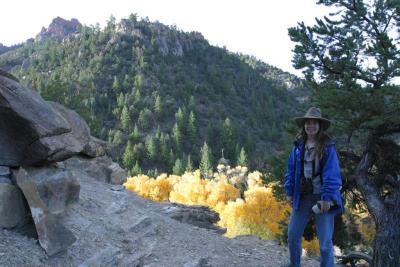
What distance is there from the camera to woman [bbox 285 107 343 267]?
493 centimetres

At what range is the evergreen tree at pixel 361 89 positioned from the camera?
947 cm

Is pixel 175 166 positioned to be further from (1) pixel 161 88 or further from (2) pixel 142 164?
(1) pixel 161 88

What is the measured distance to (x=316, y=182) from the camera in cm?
514

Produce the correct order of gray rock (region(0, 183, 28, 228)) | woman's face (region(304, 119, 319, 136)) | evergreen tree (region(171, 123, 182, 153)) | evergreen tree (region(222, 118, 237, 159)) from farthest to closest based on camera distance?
evergreen tree (region(222, 118, 237, 159)) → evergreen tree (region(171, 123, 182, 153)) → gray rock (region(0, 183, 28, 228)) → woman's face (region(304, 119, 319, 136))

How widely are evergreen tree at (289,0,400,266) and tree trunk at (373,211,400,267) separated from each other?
92 cm

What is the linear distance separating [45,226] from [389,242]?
5.88 meters

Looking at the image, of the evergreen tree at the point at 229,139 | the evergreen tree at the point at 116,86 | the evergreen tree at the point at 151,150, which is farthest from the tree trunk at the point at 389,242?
Result: the evergreen tree at the point at 116,86

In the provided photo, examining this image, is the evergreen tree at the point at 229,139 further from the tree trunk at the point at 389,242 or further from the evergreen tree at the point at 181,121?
the tree trunk at the point at 389,242

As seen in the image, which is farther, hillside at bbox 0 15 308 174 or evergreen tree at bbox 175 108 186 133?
evergreen tree at bbox 175 108 186 133

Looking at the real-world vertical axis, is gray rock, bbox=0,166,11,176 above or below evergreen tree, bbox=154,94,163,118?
below

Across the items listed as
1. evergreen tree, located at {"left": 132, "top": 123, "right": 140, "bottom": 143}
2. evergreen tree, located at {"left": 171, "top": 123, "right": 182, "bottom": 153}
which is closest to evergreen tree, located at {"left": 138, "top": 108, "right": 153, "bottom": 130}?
→ evergreen tree, located at {"left": 132, "top": 123, "right": 140, "bottom": 143}

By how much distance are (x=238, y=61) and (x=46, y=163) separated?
188584 millimetres

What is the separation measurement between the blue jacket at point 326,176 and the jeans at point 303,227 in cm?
12

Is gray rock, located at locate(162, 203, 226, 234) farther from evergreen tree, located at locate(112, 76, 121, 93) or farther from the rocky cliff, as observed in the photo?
evergreen tree, located at locate(112, 76, 121, 93)
